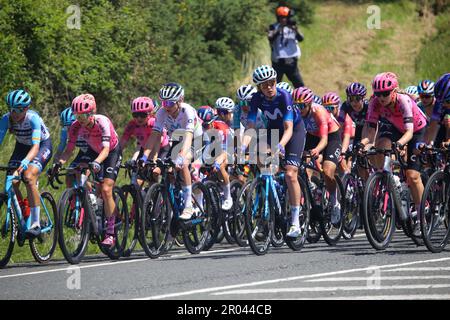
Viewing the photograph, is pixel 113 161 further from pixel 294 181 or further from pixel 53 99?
pixel 53 99

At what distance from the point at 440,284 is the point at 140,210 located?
4411 millimetres

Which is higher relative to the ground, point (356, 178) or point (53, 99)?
point (53, 99)

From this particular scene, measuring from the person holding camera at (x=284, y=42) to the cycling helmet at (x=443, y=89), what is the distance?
10.0 m

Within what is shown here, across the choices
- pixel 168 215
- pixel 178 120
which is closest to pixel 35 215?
pixel 168 215

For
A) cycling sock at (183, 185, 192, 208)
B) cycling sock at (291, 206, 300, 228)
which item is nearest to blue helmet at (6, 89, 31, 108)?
cycling sock at (183, 185, 192, 208)

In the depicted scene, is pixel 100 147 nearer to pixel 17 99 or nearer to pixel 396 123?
pixel 17 99

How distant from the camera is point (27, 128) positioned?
1350 cm


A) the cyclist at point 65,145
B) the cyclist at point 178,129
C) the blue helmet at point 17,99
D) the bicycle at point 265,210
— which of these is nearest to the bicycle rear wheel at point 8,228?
the cyclist at point 65,145

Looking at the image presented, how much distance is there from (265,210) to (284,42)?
10681mm

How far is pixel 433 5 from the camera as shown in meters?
35.5

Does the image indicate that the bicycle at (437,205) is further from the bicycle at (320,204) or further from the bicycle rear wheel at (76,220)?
the bicycle rear wheel at (76,220)

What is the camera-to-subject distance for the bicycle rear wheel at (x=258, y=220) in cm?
1289
